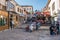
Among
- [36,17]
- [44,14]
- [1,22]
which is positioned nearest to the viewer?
[1,22]

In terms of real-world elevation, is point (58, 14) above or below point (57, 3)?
below

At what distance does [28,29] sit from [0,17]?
484 centimetres

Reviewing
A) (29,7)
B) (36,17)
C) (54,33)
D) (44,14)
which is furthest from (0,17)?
(29,7)

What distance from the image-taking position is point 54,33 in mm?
20250

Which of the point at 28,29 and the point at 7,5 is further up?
the point at 7,5

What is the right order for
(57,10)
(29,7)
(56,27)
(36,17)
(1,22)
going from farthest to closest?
(29,7), (36,17), (57,10), (1,22), (56,27)

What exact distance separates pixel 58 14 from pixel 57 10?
0.98 m

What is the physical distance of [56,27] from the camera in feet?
66.4

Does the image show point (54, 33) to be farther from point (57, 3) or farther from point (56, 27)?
point (57, 3)

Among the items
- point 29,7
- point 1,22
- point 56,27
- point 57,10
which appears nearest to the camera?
point 56,27

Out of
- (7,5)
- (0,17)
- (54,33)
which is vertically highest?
(7,5)

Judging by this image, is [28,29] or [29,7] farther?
[29,7]

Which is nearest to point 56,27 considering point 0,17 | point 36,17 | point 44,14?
point 0,17

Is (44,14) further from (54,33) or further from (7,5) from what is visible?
(54,33)
